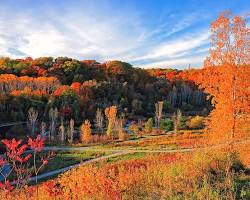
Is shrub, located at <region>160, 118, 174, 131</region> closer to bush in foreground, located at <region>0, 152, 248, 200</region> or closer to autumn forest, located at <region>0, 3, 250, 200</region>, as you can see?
autumn forest, located at <region>0, 3, 250, 200</region>

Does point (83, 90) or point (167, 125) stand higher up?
point (83, 90)

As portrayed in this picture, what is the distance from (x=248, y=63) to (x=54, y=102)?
43425 millimetres

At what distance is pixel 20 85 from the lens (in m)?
63.1

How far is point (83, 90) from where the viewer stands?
61.9 m

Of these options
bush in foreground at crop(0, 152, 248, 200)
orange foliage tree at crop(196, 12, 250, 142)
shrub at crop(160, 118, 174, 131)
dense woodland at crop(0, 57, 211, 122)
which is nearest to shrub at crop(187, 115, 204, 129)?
shrub at crop(160, 118, 174, 131)

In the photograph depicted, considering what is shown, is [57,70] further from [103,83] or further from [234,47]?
[234,47]

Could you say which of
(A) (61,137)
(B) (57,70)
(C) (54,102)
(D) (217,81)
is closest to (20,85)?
(C) (54,102)

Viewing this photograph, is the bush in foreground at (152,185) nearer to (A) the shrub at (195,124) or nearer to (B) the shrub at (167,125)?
(B) the shrub at (167,125)

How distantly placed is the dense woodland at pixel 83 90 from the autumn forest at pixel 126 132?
0.21m

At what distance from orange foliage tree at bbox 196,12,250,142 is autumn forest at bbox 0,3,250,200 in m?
0.03

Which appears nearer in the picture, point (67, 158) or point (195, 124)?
point (67, 158)

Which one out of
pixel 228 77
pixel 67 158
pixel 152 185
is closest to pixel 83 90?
pixel 67 158

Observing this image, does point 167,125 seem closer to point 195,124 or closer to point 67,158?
point 195,124

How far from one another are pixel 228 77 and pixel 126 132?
3388 centimetres
